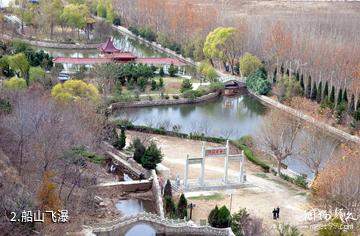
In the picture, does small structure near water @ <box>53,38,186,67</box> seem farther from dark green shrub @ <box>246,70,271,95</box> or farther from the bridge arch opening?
the bridge arch opening

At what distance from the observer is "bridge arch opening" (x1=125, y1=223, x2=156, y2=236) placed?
72.1 ft

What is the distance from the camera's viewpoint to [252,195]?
2644 cm

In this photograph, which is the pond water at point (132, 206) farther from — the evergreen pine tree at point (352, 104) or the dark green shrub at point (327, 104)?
the evergreen pine tree at point (352, 104)

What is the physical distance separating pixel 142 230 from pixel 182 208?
6.89 ft

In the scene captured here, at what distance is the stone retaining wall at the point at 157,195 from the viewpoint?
79.5 feet

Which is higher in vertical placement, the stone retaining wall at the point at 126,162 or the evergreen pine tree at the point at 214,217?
the evergreen pine tree at the point at 214,217

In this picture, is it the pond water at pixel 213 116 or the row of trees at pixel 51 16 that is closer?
the pond water at pixel 213 116

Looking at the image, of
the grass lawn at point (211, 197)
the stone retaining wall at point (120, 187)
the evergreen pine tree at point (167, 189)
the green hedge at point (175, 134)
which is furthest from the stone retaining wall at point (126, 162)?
the green hedge at point (175, 134)

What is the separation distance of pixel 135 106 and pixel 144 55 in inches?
702

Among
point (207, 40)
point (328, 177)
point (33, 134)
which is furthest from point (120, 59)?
point (328, 177)

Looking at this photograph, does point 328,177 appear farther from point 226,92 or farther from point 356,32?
point 356,32

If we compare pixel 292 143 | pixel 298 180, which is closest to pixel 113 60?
pixel 292 143

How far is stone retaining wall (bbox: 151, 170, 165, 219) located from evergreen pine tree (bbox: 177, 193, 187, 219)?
0.63 meters

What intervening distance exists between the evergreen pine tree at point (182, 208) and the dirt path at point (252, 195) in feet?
1.87
